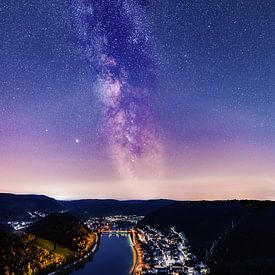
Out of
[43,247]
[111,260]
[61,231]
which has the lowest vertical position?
[111,260]

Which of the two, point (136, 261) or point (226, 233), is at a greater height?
point (226, 233)

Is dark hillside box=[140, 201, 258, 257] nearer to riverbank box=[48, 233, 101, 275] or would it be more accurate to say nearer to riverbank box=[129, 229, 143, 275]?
riverbank box=[129, 229, 143, 275]

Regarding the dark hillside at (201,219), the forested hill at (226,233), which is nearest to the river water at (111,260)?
the forested hill at (226,233)

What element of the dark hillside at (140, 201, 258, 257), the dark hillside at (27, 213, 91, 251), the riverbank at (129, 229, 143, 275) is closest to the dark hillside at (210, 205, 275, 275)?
the dark hillside at (140, 201, 258, 257)

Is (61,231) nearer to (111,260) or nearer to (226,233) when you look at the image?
(111,260)

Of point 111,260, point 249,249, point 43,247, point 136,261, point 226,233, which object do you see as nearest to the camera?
point 249,249

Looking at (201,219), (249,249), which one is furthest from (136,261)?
(201,219)

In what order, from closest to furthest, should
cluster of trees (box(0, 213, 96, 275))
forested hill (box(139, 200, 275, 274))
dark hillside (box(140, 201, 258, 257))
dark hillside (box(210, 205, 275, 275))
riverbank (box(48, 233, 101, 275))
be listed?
cluster of trees (box(0, 213, 96, 275)) → dark hillside (box(210, 205, 275, 275)) → forested hill (box(139, 200, 275, 274)) → riverbank (box(48, 233, 101, 275)) → dark hillside (box(140, 201, 258, 257))

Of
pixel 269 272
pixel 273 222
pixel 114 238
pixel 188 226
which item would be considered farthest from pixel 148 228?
pixel 269 272

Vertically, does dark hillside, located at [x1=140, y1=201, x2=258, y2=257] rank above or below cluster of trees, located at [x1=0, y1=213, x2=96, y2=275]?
above
